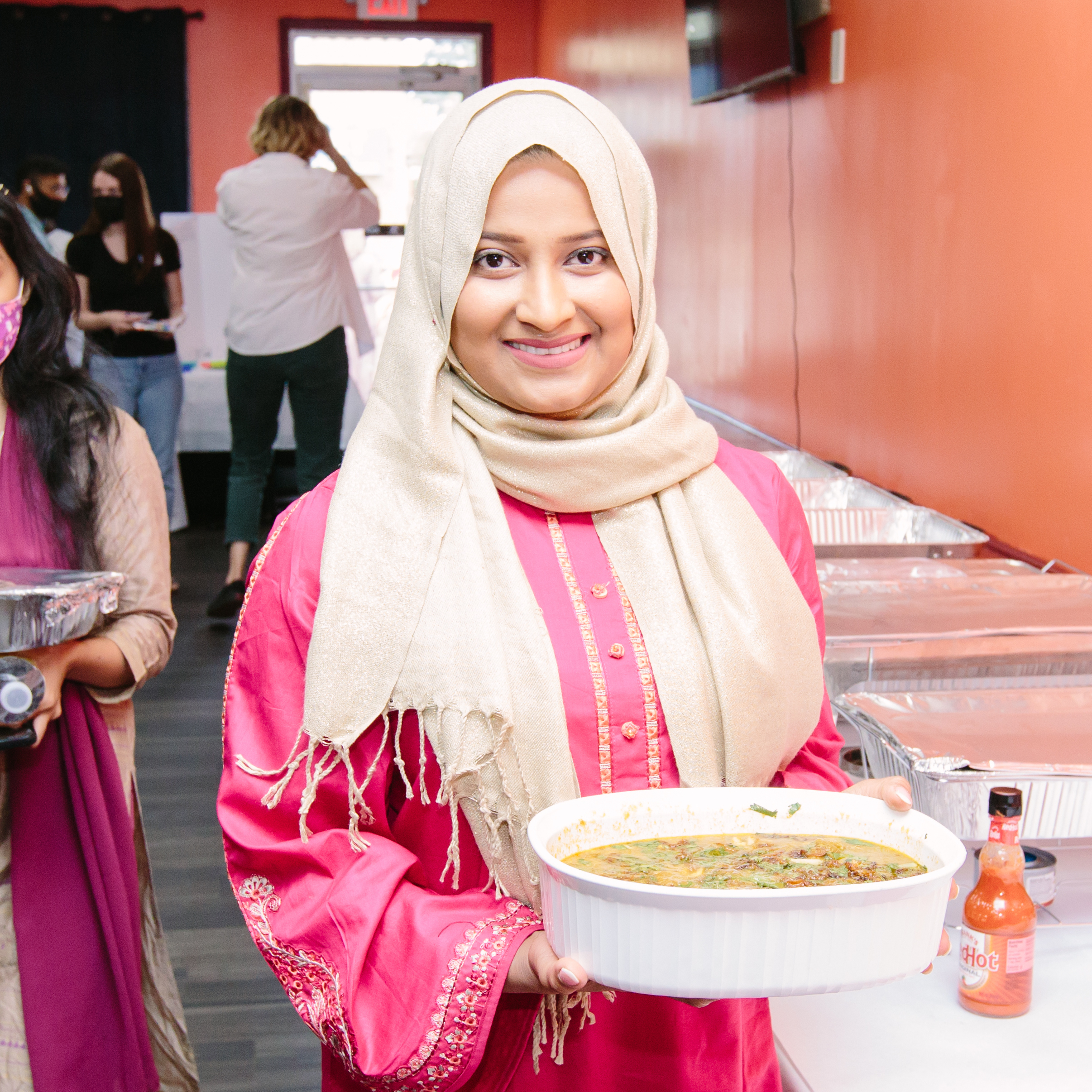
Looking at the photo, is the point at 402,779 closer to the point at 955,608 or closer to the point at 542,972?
the point at 542,972

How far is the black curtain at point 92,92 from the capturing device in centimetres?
789

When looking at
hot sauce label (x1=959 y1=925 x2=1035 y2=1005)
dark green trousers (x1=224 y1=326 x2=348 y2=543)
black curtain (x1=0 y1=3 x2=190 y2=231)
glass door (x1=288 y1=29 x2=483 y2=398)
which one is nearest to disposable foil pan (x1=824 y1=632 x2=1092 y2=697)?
hot sauce label (x1=959 y1=925 x2=1035 y2=1005)

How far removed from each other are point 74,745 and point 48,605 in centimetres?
30

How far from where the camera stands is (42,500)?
145 centimetres

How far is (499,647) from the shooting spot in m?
0.92

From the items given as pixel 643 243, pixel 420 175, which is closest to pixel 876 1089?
pixel 643 243

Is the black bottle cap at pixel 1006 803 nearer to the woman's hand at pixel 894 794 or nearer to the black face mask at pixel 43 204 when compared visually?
the woman's hand at pixel 894 794

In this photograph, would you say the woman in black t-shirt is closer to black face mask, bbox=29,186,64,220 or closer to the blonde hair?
the blonde hair

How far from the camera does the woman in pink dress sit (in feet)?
2.95

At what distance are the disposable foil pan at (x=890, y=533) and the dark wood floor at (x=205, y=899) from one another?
1292 millimetres

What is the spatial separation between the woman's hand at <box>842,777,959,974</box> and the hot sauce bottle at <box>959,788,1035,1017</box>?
0.60 feet

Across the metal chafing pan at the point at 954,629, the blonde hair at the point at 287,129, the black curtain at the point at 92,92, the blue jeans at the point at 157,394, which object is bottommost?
the metal chafing pan at the point at 954,629

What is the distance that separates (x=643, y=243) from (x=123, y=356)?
4044 millimetres

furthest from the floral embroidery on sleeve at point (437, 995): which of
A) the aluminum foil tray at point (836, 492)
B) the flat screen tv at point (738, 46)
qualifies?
the flat screen tv at point (738, 46)
